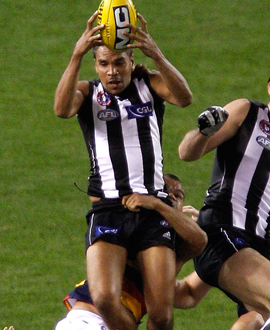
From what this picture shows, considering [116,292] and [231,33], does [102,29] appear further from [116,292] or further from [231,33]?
→ [231,33]

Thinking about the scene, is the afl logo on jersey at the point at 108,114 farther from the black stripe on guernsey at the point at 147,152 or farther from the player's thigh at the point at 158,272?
the player's thigh at the point at 158,272

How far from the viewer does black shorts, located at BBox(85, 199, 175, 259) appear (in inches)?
232

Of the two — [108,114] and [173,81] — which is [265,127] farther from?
[108,114]

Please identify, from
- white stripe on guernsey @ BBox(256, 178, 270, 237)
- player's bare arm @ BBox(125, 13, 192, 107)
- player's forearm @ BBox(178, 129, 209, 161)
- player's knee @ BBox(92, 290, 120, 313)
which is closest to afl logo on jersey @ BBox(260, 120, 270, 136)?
white stripe on guernsey @ BBox(256, 178, 270, 237)

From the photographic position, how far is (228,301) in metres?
8.06

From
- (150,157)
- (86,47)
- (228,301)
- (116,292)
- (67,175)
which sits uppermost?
(86,47)

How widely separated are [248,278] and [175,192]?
0.79 meters

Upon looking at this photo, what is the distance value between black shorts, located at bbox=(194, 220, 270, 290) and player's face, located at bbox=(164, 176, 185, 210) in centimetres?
27

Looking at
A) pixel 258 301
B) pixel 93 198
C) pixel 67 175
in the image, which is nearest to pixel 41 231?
pixel 67 175

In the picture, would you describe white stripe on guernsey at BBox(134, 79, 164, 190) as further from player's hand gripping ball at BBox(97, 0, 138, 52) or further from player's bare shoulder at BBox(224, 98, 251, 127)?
player's bare shoulder at BBox(224, 98, 251, 127)

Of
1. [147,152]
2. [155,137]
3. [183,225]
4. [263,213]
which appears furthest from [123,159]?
[263,213]

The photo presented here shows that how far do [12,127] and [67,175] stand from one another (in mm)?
997

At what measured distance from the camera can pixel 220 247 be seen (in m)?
6.18

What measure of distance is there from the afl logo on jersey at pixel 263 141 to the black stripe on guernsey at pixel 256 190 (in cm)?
3
